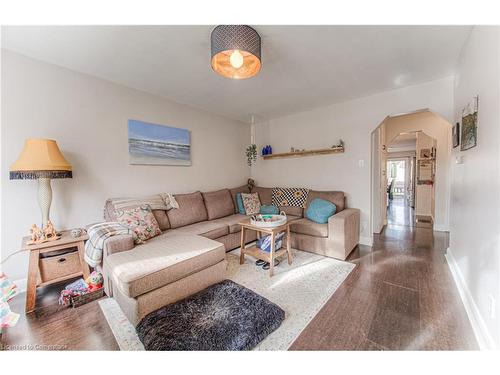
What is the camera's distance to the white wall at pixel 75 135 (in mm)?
1876

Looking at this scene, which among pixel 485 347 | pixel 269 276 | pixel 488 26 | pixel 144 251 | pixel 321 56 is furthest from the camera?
pixel 269 276

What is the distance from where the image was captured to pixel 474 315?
1.43 m

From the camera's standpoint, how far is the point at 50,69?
6.73 ft

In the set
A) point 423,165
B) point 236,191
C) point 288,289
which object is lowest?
point 288,289

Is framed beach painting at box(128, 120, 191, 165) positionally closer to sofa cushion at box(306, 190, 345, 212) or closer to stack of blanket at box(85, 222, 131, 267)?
stack of blanket at box(85, 222, 131, 267)

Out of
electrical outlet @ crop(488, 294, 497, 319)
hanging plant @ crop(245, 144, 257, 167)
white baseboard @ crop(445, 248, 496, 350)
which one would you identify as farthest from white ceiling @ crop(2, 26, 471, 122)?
white baseboard @ crop(445, 248, 496, 350)

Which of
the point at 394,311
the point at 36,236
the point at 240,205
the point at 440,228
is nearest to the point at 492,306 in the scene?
the point at 394,311

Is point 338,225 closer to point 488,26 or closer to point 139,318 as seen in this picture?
point 488,26

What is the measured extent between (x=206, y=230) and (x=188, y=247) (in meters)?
0.68

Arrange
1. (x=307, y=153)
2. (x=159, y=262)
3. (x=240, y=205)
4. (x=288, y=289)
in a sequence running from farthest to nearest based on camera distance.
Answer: (x=307, y=153) → (x=240, y=205) → (x=288, y=289) → (x=159, y=262)

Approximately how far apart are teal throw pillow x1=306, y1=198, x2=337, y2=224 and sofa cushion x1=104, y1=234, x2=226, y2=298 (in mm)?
1567

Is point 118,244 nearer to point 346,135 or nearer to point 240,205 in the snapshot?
point 240,205
